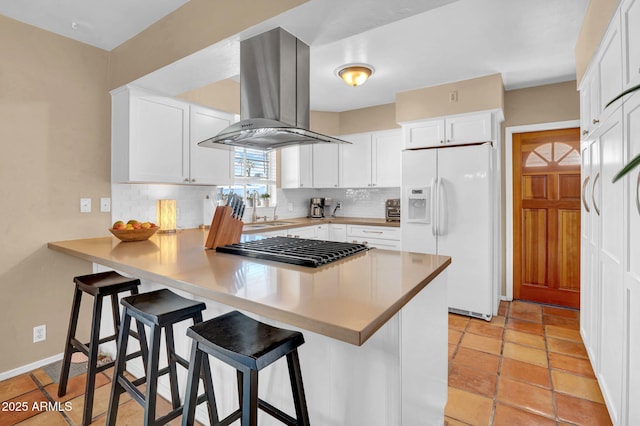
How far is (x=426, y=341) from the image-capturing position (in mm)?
1488

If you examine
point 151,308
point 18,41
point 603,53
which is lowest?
point 151,308

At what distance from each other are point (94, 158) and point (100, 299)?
1428 mm

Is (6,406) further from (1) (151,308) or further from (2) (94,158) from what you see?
(2) (94,158)

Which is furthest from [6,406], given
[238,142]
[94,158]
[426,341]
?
[426,341]

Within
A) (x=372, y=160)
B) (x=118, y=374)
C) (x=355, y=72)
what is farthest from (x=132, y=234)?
(x=372, y=160)

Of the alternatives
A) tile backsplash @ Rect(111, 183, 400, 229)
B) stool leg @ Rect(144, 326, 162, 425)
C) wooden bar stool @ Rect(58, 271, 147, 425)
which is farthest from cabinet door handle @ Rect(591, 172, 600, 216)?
wooden bar stool @ Rect(58, 271, 147, 425)

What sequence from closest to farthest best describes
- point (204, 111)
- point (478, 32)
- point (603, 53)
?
point (603, 53) < point (478, 32) < point (204, 111)

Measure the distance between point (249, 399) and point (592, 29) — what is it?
109 inches

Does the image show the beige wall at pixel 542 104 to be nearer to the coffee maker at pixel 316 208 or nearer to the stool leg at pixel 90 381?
the coffee maker at pixel 316 208

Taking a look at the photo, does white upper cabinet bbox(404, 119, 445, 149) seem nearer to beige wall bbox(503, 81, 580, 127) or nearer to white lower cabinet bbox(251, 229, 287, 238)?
beige wall bbox(503, 81, 580, 127)

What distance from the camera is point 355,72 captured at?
3113 mm

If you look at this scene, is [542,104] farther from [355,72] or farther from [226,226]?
[226,226]

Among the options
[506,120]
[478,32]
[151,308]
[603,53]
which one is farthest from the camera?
[506,120]

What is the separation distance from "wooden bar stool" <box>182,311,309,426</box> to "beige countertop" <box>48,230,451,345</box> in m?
0.14
